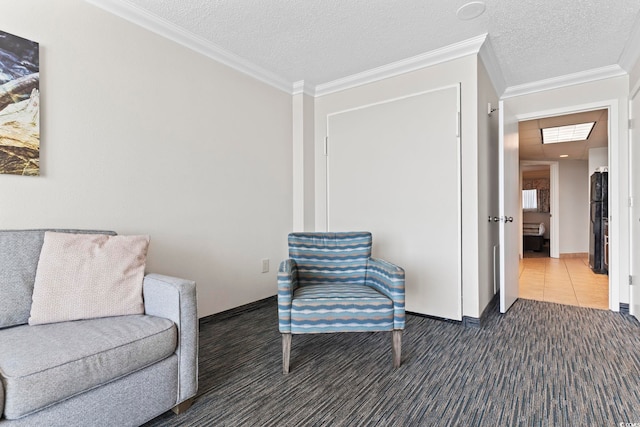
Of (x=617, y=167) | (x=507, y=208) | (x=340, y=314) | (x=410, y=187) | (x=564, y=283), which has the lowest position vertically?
(x=564, y=283)

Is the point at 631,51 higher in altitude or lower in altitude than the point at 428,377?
higher

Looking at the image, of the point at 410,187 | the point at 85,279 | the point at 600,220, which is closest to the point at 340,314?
the point at 85,279

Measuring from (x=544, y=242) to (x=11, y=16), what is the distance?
383 inches

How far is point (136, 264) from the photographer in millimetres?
1729

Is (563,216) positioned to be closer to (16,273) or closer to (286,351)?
(286,351)

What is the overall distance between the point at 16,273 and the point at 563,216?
27.6 ft

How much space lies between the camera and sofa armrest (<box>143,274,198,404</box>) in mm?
1527

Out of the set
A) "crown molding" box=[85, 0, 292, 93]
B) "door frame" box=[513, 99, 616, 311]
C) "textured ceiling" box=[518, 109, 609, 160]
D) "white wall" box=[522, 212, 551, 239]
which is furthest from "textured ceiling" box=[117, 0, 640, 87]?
"white wall" box=[522, 212, 551, 239]

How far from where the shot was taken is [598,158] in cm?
556

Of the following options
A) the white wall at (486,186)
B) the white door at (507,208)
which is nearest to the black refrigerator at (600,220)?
the white door at (507,208)

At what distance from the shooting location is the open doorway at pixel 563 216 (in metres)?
4.03

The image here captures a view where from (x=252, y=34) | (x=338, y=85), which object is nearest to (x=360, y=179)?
(x=338, y=85)

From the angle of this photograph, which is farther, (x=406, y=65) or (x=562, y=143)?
(x=562, y=143)

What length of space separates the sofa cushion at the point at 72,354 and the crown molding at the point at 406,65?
2.76 metres
